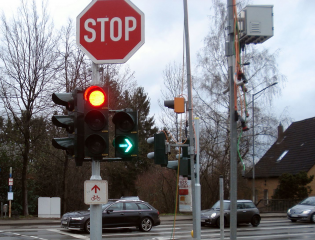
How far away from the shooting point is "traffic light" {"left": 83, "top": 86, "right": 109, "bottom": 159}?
5574 mm

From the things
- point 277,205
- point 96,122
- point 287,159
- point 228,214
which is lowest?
point 277,205

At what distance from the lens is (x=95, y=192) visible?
17.7ft

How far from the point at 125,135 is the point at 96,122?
0.52 metres

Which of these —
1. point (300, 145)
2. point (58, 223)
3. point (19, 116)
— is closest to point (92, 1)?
point (58, 223)

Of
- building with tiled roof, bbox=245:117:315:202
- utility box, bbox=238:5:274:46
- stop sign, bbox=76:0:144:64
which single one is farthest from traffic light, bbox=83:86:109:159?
building with tiled roof, bbox=245:117:315:202

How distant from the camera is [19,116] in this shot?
Result: 2619 cm

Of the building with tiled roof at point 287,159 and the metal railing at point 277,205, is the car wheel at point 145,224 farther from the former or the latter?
the building with tiled roof at point 287,159

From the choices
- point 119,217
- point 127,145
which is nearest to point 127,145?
point 127,145

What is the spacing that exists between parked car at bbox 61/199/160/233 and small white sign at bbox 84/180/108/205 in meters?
13.3

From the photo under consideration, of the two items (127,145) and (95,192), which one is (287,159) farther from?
(95,192)

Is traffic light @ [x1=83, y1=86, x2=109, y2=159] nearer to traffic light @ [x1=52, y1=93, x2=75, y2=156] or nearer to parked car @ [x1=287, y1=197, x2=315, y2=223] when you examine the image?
traffic light @ [x1=52, y1=93, x2=75, y2=156]

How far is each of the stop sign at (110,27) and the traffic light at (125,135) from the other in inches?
36.8

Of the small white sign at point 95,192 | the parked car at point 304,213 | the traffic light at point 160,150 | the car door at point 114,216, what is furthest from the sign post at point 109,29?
the parked car at point 304,213

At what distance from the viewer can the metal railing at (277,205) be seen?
35250mm
